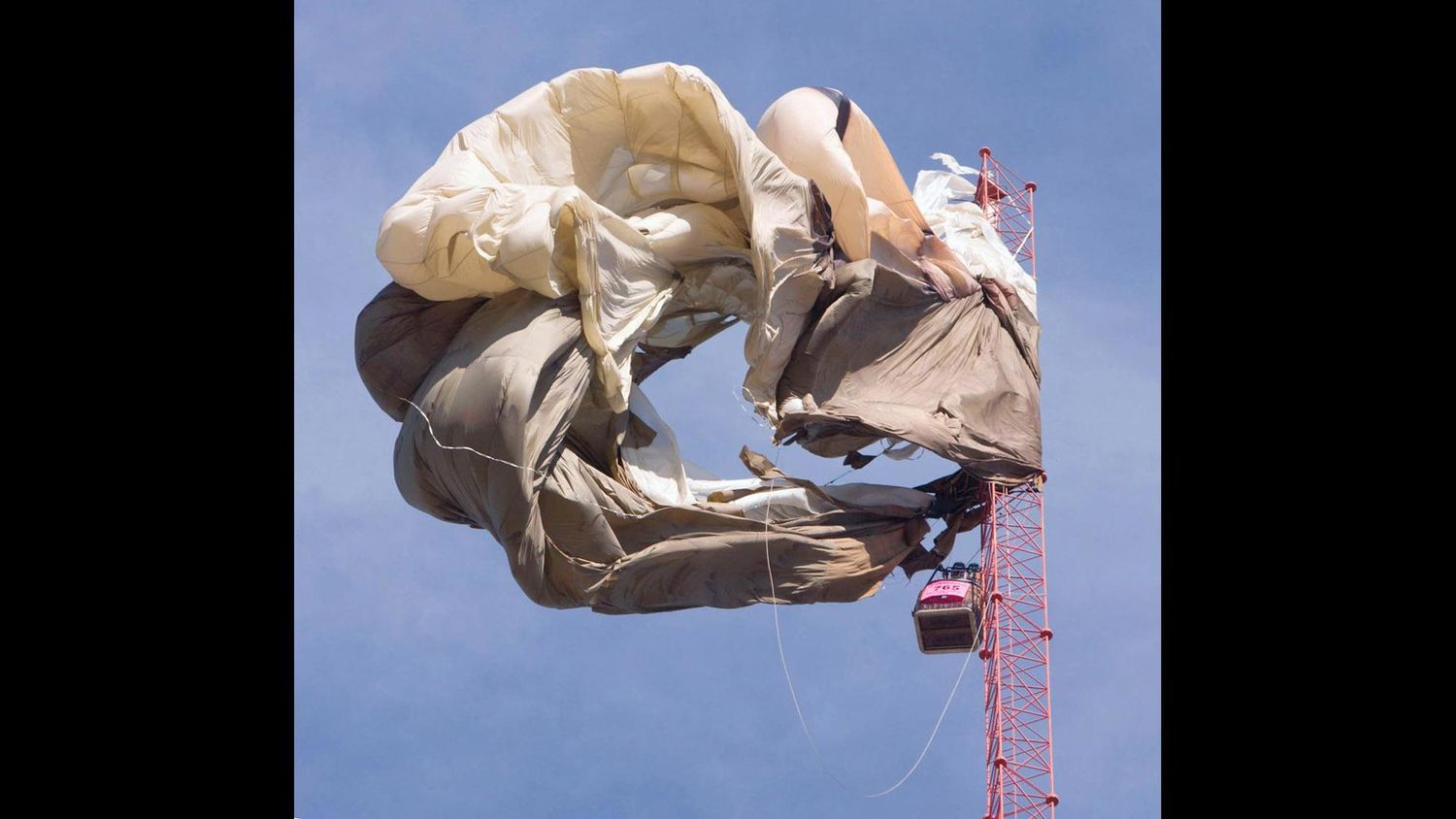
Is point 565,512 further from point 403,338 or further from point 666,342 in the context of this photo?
point 666,342

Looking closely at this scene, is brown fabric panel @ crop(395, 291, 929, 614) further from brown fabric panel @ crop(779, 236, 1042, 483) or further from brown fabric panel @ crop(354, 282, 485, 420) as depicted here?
brown fabric panel @ crop(779, 236, 1042, 483)

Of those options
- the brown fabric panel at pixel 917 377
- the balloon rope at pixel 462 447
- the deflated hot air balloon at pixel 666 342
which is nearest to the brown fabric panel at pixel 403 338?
the deflated hot air balloon at pixel 666 342

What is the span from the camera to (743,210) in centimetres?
3141

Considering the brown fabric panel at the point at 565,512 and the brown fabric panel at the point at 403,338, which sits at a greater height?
the brown fabric panel at the point at 403,338

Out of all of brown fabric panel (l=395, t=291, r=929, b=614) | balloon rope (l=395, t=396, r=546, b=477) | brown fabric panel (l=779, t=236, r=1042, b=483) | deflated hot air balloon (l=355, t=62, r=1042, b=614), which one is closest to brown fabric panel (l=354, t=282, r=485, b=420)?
deflated hot air balloon (l=355, t=62, r=1042, b=614)

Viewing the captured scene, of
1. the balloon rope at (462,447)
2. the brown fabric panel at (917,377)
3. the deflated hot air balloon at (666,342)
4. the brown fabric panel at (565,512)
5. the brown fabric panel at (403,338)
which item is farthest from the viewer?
the brown fabric panel at (917,377)

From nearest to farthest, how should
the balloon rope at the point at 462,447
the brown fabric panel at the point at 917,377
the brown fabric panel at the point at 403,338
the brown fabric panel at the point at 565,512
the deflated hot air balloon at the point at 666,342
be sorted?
the balloon rope at the point at 462,447
the brown fabric panel at the point at 565,512
the deflated hot air balloon at the point at 666,342
the brown fabric panel at the point at 403,338
the brown fabric panel at the point at 917,377

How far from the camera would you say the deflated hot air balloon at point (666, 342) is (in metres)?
29.5

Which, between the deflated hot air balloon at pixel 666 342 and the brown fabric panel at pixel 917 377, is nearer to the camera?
the deflated hot air balloon at pixel 666 342

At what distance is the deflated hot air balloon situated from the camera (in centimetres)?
2953

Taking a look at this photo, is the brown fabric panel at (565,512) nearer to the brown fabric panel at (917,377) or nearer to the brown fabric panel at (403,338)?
the brown fabric panel at (403,338)

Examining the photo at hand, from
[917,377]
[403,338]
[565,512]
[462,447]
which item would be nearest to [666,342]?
[917,377]
